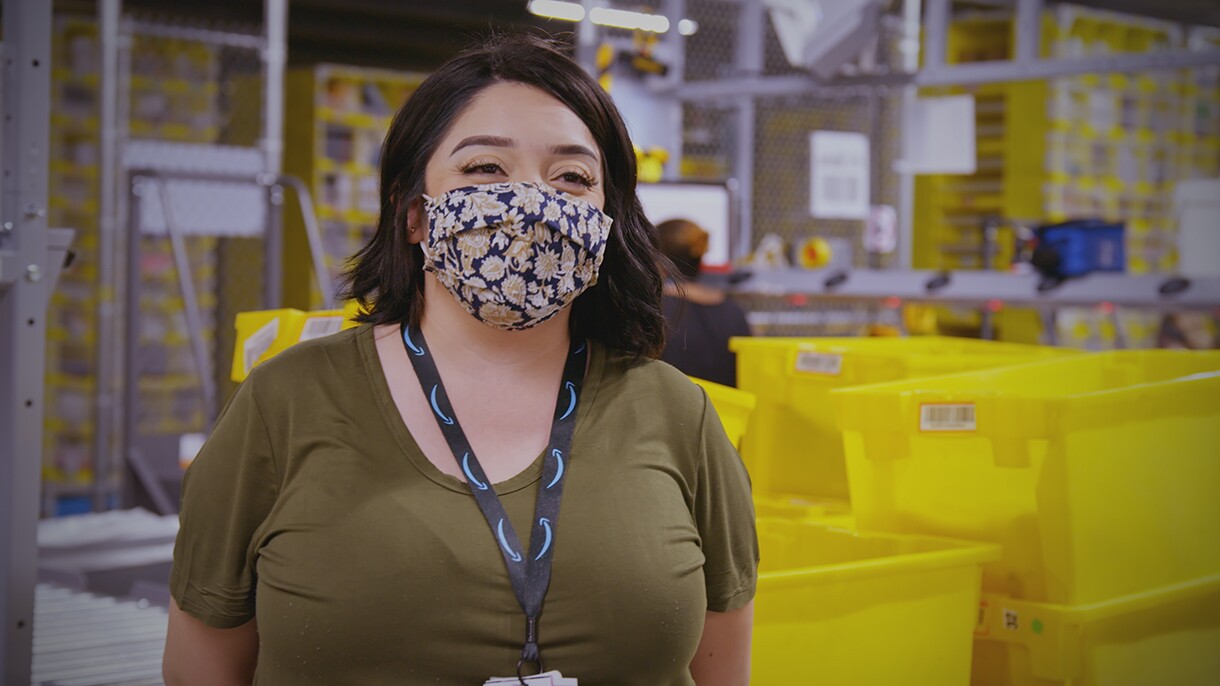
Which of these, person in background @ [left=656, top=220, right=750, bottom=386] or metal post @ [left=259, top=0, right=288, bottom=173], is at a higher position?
metal post @ [left=259, top=0, right=288, bottom=173]

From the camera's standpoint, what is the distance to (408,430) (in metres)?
1.56

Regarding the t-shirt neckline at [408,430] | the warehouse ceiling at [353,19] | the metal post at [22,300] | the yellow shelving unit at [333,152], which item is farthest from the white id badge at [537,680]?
the warehouse ceiling at [353,19]

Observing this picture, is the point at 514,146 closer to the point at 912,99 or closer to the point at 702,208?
the point at 702,208

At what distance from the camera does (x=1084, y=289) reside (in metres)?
5.73

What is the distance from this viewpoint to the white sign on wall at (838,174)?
7387 millimetres

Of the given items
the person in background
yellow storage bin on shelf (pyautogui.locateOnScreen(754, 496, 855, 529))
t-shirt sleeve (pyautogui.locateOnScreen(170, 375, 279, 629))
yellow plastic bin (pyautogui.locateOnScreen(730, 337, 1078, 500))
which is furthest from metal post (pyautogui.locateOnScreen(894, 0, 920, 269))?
t-shirt sleeve (pyautogui.locateOnScreen(170, 375, 279, 629))

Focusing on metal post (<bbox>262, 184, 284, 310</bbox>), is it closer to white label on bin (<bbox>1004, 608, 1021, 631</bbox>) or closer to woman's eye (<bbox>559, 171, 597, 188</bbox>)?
white label on bin (<bbox>1004, 608, 1021, 631</bbox>)

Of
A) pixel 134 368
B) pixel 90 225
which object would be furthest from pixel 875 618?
pixel 90 225

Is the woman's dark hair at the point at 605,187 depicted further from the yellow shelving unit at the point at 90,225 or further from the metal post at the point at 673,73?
the yellow shelving unit at the point at 90,225

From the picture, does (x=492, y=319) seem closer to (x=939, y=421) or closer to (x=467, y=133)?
(x=467, y=133)

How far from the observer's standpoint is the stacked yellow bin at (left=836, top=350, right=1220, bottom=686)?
95.6 inches

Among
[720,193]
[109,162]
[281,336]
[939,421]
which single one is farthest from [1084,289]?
[109,162]

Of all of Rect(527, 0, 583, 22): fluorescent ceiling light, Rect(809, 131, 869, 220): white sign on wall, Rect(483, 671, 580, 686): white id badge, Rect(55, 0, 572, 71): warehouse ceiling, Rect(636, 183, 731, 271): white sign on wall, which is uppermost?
Rect(55, 0, 572, 71): warehouse ceiling

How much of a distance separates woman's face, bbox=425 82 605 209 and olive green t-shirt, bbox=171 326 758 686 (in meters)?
0.26
